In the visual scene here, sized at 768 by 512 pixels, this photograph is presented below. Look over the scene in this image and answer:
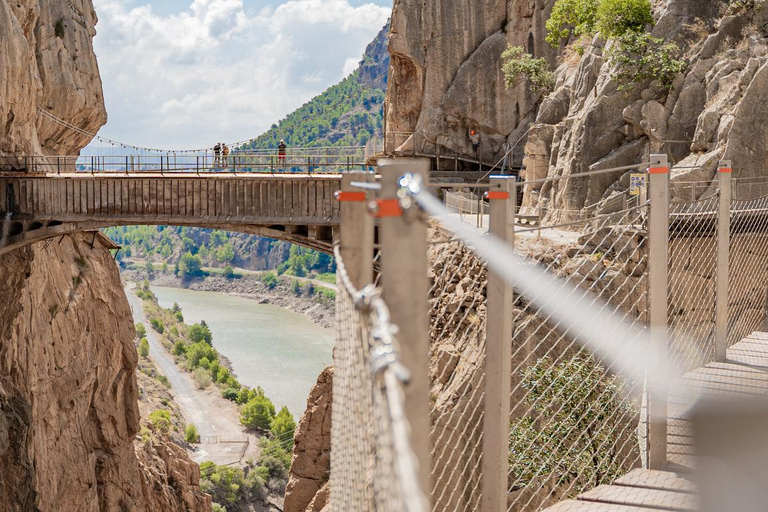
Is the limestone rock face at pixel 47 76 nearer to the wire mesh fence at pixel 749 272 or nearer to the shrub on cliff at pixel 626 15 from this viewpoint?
the shrub on cliff at pixel 626 15

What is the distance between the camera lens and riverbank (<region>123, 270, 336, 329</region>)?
11100 centimetres

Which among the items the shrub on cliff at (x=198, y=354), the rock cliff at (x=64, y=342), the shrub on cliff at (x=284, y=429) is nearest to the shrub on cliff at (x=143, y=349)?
the shrub on cliff at (x=198, y=354)

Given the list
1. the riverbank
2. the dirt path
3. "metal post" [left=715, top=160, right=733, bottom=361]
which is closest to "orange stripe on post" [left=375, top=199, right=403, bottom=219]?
"metal post" [left=715, top=160, right=733, bottom=361]

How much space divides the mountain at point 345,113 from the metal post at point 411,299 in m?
137

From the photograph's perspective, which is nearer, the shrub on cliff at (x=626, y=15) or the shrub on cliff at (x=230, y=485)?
the shrub on cliff at (x=626, y=15)

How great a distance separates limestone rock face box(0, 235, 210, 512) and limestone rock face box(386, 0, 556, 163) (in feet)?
38.0

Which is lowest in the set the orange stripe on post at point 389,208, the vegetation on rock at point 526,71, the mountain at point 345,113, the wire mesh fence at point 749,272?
the wire mesh fence at point 749,272

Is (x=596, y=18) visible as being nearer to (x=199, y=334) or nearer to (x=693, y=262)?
(x=693, y=262)

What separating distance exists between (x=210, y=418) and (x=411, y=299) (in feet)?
227

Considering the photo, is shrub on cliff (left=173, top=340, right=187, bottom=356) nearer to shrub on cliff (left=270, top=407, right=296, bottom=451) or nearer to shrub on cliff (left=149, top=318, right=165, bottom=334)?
shrub on cliff (left=149, top=318, right=165, bottom=334)

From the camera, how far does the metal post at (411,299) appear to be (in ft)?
7.03

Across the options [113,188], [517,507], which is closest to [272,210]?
[113,188]

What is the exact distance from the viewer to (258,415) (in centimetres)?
6272

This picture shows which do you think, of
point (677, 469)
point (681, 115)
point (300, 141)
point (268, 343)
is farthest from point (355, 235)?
point (300, 141)
